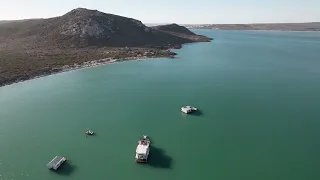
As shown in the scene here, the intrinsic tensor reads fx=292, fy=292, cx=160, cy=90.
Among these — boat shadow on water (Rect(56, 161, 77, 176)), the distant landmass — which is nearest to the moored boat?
boat shadow on water (Rect(56, 161, 77, 176))

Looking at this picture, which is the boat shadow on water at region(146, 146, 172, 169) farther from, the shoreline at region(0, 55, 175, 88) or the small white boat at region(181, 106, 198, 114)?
the shoreline at region(0, 55, 175, 88)

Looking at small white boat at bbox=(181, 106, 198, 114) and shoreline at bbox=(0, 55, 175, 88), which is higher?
shoreline at bbox=(0, 55, 175, 88)

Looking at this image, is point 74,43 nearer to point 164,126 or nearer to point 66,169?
point 164,126

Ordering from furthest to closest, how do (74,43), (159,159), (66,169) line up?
1. (74,43)
2. (159,159)
3. (66,169)

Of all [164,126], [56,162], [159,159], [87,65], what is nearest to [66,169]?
[56,162]

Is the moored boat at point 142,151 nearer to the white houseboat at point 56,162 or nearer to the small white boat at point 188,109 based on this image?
the white houseboat at point 56,162
